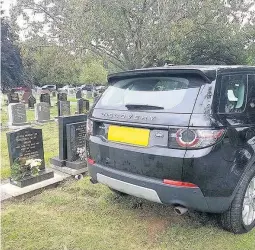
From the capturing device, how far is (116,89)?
10.8 feet

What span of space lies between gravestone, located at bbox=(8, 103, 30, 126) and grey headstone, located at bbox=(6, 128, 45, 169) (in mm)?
6155

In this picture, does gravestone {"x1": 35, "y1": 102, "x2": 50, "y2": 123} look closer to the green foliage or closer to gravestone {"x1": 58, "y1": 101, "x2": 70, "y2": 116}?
gravestone {"x1": 58, "y1": 101, "x2": 70, "y2": 116}

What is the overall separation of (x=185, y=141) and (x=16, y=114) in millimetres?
9038

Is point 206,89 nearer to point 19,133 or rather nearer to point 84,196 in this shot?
point 84,196

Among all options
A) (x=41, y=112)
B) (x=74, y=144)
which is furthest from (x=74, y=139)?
(x=41, y=112)

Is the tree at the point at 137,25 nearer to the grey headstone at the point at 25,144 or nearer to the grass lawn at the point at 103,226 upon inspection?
the grey headstone at the point at 25,144

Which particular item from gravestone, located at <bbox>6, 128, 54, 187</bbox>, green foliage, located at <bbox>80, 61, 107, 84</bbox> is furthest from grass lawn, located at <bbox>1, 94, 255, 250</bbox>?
green foliage, located at <bbox>80, 61, 107, 84</bbox>

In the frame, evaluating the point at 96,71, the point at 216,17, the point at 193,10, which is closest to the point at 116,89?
the point at 193,10

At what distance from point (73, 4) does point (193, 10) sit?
19.9 ft

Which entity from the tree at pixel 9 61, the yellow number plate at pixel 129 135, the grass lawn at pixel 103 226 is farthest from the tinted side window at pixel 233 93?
the tree at pixel 9 61

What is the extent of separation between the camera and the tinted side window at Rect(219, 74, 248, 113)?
266 centimetres

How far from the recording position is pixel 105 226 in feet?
10.3

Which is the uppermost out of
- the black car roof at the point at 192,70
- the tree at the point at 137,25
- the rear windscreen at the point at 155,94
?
the tree at the point at 137,25

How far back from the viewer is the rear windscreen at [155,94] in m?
2.60
